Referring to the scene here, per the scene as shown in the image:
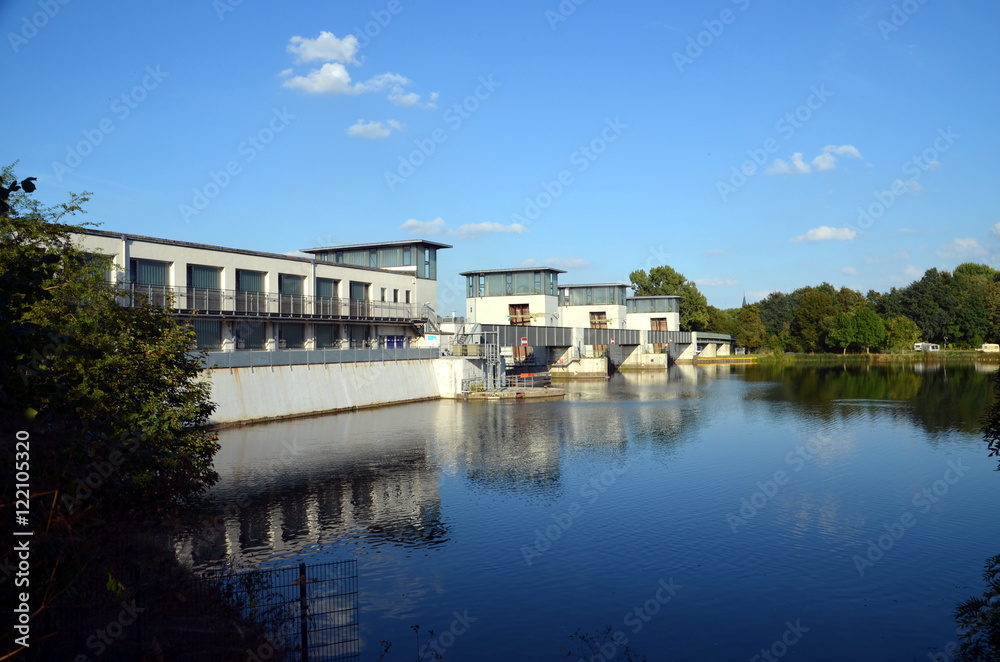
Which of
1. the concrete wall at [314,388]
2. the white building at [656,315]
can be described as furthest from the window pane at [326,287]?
the white building at [656,315]

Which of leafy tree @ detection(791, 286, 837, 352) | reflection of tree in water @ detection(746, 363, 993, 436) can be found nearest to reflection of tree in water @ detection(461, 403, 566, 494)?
reflection of tree in water @ detection(746, 363, 993, 436)

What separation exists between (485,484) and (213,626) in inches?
680

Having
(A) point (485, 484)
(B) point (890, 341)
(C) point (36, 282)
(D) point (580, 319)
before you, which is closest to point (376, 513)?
(A) point (485, 484)

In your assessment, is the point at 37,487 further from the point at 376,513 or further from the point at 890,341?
the point at 890,341

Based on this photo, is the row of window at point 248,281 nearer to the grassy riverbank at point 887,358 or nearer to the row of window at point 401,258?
the row of window at point 401,258

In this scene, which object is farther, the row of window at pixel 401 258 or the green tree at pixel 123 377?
the row of window at pixel 401 258

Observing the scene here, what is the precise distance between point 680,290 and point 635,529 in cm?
14036

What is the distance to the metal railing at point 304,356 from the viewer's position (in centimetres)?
4422

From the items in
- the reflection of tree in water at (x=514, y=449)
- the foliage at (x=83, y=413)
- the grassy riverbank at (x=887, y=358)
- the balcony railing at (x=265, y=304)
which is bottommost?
the reflection of tree in water at (x=514, y=449)

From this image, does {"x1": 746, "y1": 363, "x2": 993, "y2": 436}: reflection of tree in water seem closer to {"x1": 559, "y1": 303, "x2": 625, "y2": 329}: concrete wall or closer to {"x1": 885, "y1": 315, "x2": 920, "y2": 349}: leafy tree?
{"x1": 559, "y1": 303, "x2": 625, "y2": 329}: concrete wall

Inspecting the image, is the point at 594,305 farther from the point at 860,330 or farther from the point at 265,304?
the point at 265,304

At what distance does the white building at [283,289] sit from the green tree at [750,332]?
96.7 metres

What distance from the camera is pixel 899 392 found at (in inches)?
2717

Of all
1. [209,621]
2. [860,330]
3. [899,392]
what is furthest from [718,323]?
[209,621]
